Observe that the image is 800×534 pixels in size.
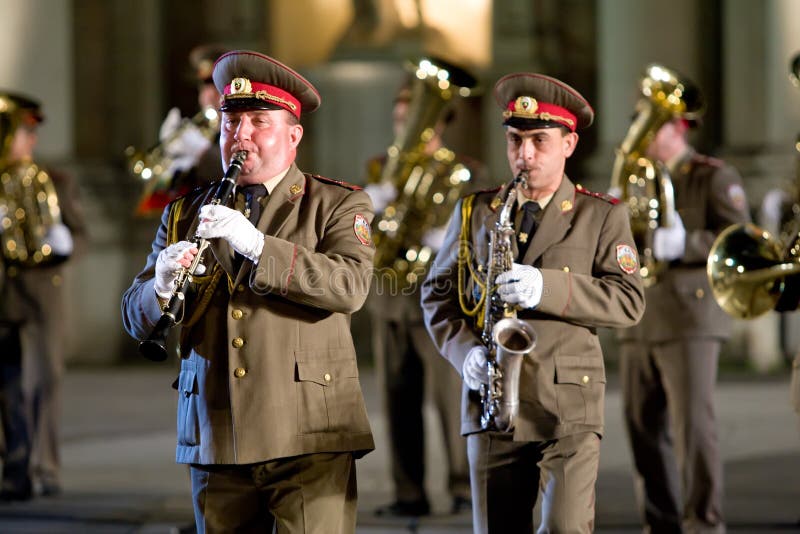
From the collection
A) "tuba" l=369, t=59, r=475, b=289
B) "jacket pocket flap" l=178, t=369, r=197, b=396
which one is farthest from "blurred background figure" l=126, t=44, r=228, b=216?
"jacket pocket flap" l=178, t=369, r=197, b=396

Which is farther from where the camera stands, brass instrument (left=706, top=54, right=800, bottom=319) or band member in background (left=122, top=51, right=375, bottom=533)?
brass instrument (left=706, top=54, right=800, bottom=319)

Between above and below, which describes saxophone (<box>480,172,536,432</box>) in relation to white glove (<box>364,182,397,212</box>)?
below

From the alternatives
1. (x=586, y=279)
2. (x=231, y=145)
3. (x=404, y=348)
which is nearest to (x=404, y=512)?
(x=404, y=348)

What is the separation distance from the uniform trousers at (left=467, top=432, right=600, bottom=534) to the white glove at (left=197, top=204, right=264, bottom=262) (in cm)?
122

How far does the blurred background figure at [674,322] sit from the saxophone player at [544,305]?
1743 millimetres

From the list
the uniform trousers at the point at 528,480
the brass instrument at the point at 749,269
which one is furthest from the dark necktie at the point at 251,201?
the brass instrument at the point at 749,269

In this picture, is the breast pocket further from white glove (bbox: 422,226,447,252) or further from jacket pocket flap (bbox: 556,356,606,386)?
white glove (bbox: 422,226,447,252)

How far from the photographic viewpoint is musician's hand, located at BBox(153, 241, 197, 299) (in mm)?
3969

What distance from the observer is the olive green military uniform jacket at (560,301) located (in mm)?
4648

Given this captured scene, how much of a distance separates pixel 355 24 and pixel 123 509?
8362 mm

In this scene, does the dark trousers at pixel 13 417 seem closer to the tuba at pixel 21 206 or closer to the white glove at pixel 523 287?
the tuba at pixel 21 206

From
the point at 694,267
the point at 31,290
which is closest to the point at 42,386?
the point at 31,290

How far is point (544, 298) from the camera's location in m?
4.56

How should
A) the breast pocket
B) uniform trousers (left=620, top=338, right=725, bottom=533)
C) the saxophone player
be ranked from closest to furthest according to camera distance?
1. the breast pocket
2. the saxophone player
3. uniform trousers (left=620, top=338, right=725, bottom=533)
